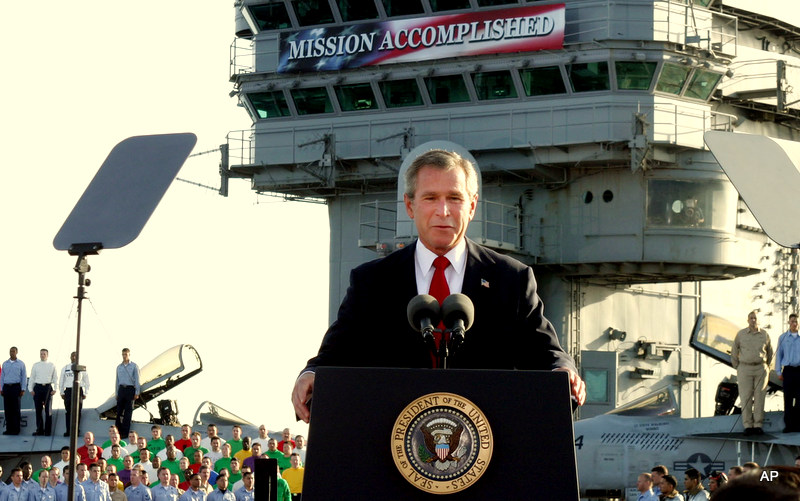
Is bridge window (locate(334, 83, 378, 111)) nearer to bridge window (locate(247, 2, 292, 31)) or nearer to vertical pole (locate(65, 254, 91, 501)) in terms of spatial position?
bridge window (locate(247, 2, 292, 31))

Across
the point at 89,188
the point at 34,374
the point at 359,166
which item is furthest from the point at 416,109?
the point at 89,188

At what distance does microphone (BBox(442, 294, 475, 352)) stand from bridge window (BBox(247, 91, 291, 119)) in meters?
26.8

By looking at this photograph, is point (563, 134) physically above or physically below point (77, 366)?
above

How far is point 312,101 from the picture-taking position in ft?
100

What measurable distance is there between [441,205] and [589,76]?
23.2 m

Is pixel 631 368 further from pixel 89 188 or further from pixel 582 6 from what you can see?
pixel 89 188

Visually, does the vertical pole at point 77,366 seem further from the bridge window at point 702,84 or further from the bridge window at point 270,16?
the bridge window at point 270,16

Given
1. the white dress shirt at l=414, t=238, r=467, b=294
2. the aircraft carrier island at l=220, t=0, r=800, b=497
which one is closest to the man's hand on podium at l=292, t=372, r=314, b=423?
the white dress shirt at l=414, t=238, r=467, b=294

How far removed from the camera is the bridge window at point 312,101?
30.4 m

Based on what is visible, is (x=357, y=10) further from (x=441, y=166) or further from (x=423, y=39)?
(x=441, y=166)

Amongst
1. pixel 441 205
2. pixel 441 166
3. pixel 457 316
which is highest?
pixel 441 166

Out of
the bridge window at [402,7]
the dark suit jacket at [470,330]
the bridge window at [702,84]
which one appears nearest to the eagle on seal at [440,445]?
the dark suit jacket at [470,330]

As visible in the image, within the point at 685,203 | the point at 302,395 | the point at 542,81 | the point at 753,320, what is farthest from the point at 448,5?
the point at 302,395

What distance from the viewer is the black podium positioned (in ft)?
13.5
